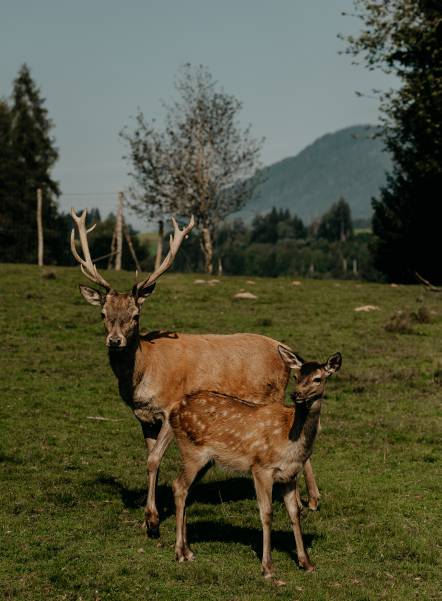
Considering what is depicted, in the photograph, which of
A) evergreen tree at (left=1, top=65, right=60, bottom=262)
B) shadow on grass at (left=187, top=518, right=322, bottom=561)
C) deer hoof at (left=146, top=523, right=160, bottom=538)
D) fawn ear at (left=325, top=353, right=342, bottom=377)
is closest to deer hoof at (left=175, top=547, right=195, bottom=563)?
shadow on grass at (left=187, top=518, right=322, bottom=561)

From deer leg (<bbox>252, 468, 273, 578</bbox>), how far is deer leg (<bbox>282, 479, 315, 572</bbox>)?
0.28m

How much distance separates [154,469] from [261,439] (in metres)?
1.93

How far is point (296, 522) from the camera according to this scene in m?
8.84

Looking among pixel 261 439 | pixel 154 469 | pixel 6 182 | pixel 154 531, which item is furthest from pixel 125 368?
pixel 6 182

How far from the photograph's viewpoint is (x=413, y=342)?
2352 cm

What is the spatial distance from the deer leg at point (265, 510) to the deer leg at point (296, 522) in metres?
0.28

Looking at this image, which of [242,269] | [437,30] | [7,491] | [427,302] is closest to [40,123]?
[437,30]

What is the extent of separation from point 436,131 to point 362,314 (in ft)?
46.8

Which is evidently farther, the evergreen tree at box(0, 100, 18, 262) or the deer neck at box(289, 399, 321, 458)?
the evergreen tree at box(0, 100, 18, 262)

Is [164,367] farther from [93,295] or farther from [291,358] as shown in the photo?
[291,358]

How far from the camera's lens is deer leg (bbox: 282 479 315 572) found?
8766mm

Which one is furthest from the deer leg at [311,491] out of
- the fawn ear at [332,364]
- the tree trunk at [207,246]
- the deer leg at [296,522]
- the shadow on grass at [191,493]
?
the tree trunk at [207,246]

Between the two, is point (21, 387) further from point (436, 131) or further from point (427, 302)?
point (436, 131)

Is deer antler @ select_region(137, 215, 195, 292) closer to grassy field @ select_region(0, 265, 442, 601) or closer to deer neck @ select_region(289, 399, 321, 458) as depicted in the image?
grassy field @ select_region(0, 265, 442, 601)
